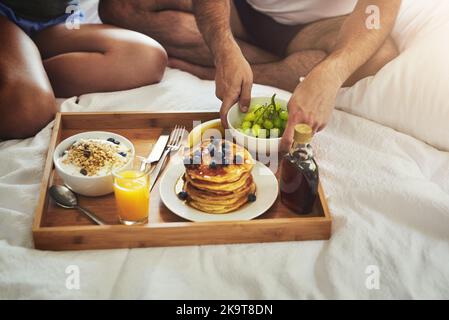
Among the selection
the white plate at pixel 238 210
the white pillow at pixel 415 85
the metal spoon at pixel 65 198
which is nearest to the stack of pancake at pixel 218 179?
the white plate at pixel 238 210

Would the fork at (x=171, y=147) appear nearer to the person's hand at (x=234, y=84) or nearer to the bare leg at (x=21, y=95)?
the person's hand at (x=234, y=84)

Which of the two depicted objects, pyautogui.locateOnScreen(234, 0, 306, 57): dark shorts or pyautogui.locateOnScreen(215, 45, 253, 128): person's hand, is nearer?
pyautogui.locateOnScreen(215, 45, 253, 128): person's hand

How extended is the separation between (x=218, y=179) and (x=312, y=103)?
396 millimetres

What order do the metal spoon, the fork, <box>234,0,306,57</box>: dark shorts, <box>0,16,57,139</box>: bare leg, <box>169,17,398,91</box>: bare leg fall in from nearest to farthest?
1. the metal spoon
2. the fork
3. <box>0,16,57,139</box>: bare leg
4. <box>169,17,398,91</box>: bare leg
5. <box>234,0,306,57</box>: dark shorts

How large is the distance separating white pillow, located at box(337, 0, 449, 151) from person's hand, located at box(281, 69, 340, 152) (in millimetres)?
214

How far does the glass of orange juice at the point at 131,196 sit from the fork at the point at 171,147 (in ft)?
0.43

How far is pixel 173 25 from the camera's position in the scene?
1.96 m

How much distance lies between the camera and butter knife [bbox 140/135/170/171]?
129 cm

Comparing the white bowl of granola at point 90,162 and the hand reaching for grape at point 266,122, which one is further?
the hand reaching for grape at point 266,122

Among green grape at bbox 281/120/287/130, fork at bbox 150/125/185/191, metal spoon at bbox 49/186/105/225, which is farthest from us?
green grape at bbox 281/120/287/130

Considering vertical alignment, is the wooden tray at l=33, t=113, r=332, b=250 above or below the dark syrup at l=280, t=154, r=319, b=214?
below

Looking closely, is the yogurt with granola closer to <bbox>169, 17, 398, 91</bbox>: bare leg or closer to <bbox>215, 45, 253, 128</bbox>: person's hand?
<bbox>215, 45, 253, 128</bbox>: person's hand

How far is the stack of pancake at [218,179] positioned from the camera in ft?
3.63

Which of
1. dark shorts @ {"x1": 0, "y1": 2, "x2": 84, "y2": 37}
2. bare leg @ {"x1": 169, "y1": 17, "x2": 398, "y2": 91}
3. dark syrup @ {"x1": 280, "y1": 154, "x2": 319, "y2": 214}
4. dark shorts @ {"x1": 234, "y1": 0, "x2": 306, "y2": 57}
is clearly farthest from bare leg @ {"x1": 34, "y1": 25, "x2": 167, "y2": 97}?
dark syrup @ {"x1": 280, "y1": 154, "x2": 319, "y2": 214}
